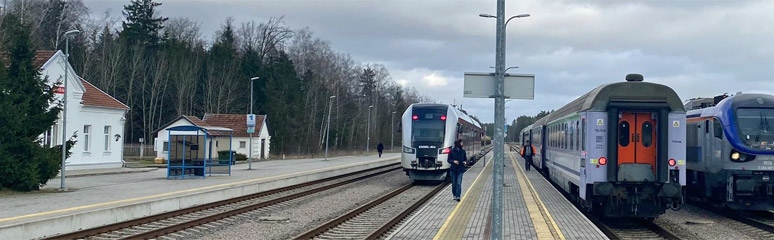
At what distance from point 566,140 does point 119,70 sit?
5861 cm

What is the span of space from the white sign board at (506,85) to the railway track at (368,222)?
4.82 meters

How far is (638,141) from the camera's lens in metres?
14.1

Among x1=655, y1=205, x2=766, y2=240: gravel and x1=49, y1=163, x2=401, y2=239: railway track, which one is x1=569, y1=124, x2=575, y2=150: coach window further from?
Answer: x1=49, y1=163, x2=401, y2=239: railway track

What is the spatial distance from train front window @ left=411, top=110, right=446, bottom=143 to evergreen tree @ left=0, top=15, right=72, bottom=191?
12.0 metres

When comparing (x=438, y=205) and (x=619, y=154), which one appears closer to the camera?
(x=619, y=154)

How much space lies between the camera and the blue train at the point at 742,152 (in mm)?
15906

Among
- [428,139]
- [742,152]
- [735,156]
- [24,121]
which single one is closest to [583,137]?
[735,156]

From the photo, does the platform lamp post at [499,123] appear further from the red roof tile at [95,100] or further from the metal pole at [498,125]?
the red roof tile at [95,100]

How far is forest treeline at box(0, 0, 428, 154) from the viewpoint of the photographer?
66.3 m

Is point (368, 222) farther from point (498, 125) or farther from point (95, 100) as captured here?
point (95, 100)

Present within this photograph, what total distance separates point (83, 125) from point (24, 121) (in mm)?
14296

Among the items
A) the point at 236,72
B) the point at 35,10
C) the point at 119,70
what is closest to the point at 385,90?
the point at 236,72

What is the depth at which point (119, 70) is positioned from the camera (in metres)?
68.2

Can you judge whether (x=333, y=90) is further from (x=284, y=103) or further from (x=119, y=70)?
(x=119, y=70)
